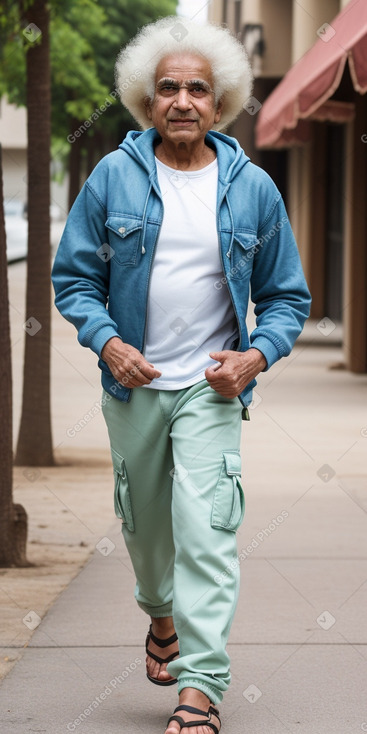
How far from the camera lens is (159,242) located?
3.92 metres

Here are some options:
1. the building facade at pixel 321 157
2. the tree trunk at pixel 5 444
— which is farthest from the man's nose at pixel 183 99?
the building facade at pixel 321 157

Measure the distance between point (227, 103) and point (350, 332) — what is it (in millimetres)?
11128

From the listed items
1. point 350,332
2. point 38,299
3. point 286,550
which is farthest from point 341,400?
point 286,550

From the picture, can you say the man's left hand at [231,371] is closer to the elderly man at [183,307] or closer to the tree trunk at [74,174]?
the elderly man at [183,307]

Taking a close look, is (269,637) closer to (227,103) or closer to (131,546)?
(131,546)

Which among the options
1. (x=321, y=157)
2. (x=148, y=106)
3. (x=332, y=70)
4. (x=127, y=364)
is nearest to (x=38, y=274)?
(x=332, y=70)

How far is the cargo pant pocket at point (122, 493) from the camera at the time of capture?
13.2 feet

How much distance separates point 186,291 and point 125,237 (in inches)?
8.9

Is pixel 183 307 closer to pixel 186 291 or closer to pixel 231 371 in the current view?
pixel 186 291

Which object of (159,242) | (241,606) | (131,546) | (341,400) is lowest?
(341,400)

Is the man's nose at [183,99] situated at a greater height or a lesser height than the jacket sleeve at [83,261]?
greater

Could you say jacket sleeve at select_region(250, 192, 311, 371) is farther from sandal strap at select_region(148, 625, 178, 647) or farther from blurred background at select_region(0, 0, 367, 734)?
blurred background at select_region(0, 0, 367, 734)

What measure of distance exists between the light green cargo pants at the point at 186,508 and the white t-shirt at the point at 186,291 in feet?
0.27

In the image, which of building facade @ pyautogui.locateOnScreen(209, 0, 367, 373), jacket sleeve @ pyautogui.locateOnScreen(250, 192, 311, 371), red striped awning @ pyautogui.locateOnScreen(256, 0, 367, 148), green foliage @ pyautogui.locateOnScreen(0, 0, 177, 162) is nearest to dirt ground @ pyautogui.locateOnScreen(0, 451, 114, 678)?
jacket sleeve @ pyautogui.locateOnScreen(250, 192, 311, 371)
